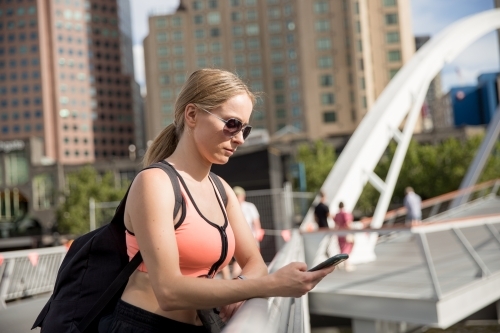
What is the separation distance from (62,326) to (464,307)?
7283mm

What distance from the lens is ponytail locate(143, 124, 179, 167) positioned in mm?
2131

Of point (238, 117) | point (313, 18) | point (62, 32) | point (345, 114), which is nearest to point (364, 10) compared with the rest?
point (313, 18)

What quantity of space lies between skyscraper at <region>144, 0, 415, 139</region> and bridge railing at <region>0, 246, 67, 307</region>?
175ft

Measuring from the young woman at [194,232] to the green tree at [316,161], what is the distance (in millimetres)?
49974

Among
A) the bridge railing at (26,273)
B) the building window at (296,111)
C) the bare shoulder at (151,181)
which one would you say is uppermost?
the building window at (296,111)

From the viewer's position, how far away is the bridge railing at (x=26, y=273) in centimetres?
945

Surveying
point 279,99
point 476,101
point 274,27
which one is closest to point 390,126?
point 279,99

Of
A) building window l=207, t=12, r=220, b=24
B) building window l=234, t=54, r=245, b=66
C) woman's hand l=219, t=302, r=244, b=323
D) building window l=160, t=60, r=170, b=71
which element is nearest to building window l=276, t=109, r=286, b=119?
building window l=234, t=54, r=245, b=66

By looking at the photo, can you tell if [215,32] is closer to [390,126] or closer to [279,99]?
[279,99]

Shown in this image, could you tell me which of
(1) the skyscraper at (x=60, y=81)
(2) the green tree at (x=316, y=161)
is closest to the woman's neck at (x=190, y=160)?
(2) the green tree at (x=316, y=161)

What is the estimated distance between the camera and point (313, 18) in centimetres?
7325

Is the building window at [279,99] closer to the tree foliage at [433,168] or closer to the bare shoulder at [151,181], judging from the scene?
the tree foliage at [433,168]

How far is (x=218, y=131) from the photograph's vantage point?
6.33ft

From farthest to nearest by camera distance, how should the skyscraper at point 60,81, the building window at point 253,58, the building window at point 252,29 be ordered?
the skyscraper at point 60,81 → the building window at point 253,58 → the building window at point 252,29
